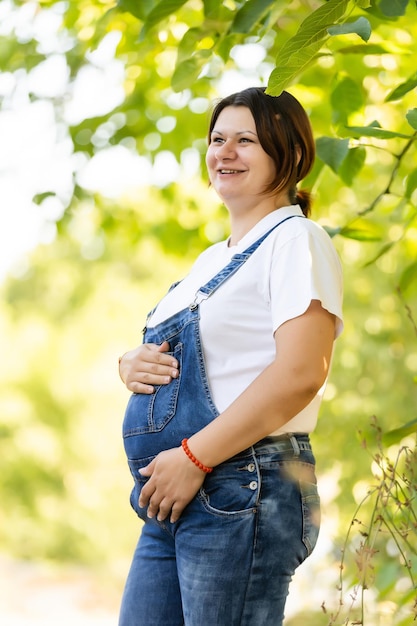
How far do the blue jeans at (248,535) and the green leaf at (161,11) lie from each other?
2.94 feet

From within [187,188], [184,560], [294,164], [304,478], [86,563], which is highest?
[187,188]

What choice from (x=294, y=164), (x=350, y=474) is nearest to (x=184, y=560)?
(x=294, y=164)

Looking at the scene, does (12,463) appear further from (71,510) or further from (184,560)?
(184,560)

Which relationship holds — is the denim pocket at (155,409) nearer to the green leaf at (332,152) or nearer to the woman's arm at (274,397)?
the woman's arm at (274,397)

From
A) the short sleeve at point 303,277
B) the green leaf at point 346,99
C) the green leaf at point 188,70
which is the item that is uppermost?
the green leaf at point 188,70

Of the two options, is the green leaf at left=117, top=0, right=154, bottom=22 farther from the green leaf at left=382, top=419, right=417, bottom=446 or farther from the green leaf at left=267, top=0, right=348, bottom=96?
the green leaf at left=382, top=419, right=417, bottom=446

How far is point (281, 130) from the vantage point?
162cm

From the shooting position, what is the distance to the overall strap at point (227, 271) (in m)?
1.52

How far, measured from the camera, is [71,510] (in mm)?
9719

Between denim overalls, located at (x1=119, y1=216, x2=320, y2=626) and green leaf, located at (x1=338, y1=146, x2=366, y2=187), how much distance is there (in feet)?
1.66

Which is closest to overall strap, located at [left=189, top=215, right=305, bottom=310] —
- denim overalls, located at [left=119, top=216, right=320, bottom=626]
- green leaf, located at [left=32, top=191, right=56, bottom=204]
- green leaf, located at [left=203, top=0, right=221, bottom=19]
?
denim overalls, located at [left=119, top=216, right=320, bottom=626]

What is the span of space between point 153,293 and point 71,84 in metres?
8.57

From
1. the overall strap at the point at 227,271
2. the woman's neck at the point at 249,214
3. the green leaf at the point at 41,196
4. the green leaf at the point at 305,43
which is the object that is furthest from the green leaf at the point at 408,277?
the green leaf at the point at 41,196

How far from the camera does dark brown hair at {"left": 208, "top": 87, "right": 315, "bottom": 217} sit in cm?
161
